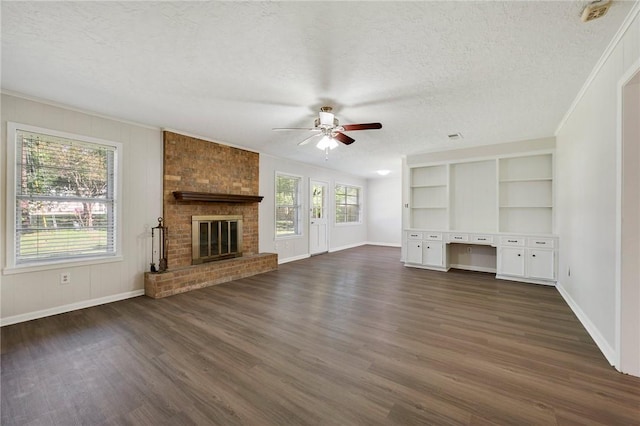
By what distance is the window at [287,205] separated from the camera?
657 centimetres

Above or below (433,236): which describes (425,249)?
below

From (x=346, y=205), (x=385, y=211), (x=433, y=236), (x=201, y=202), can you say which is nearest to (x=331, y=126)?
(x=201, y=202)

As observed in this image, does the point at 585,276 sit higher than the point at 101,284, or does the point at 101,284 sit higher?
the point at 585,276

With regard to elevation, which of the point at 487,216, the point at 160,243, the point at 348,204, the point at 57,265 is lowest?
the point at 57,265

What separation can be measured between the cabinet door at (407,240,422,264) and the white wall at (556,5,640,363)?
7.87ft

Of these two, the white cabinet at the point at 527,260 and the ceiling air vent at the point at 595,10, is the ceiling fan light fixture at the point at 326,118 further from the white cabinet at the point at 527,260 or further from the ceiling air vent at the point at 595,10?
the white cabinet at the point at 527,260

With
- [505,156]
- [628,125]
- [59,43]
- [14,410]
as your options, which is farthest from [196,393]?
[505,156]

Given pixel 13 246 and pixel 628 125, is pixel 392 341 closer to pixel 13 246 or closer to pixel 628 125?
pixel 628 125

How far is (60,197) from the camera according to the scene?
3.34 m

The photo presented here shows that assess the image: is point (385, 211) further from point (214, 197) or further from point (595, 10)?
point (595, 10)

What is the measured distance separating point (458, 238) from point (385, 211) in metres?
4.39

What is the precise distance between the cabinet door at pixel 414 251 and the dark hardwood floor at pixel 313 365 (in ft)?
6.78

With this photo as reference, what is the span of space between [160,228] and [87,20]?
2.98 metres

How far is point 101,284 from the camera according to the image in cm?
368
